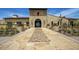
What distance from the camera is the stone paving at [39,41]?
292cm

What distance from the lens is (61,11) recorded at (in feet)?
9.80

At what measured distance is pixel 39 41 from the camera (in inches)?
118

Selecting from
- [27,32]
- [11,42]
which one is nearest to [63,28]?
[27,32]

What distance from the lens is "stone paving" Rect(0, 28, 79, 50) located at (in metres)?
2.92

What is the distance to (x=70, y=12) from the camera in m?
2.96

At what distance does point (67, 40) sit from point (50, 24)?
41 centimetres

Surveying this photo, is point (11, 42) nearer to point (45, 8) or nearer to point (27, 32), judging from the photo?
point (27, 32)
